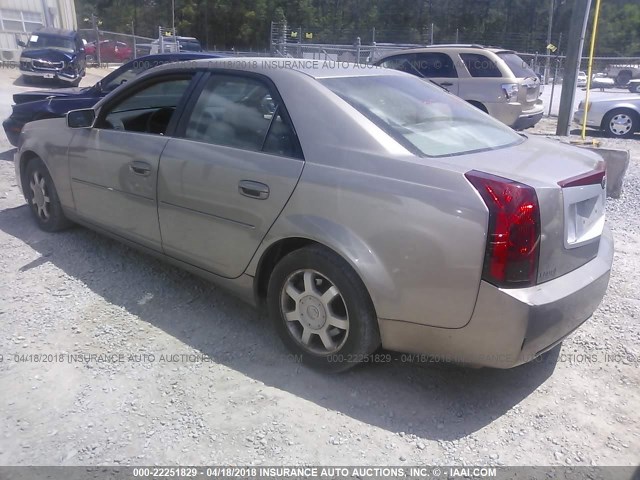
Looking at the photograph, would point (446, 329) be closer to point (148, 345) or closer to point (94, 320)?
point (148, 345)

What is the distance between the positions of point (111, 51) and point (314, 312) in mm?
31262

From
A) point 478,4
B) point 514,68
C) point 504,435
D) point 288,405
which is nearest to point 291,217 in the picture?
point 288,405

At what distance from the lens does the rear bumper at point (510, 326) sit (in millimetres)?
2430

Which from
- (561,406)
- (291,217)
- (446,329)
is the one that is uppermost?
(291,217)

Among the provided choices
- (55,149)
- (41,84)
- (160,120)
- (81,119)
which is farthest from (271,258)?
(41,84)

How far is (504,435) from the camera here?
263 centimetres

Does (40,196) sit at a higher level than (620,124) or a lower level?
higher

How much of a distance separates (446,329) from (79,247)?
3.32m

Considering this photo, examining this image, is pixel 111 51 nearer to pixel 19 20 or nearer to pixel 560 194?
pixel 19 20

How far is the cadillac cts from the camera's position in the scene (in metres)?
2.46

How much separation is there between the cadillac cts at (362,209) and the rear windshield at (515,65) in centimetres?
784

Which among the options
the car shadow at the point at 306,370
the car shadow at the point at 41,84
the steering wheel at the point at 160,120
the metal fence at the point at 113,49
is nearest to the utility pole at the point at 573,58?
the car shadow at the point at 306,370

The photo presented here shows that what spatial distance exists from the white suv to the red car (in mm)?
22732

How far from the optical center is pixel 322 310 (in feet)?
9.59
